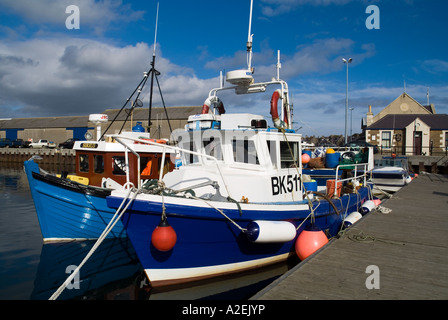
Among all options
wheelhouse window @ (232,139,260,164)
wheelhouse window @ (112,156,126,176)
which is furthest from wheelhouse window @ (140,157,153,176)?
wheelhouse window @ (232,139,260,164)

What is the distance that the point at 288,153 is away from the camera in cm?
770

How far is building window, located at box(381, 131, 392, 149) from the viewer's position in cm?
3544

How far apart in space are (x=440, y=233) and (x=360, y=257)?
3163 millimetres

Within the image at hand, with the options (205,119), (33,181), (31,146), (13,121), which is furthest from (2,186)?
(13,121)

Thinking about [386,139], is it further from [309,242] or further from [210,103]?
[309,242]

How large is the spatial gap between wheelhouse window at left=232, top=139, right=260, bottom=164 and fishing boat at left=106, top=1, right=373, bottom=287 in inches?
0.8

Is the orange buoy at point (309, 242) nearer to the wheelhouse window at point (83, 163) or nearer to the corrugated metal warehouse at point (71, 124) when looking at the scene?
the wheelhouse window at point (83, 163)

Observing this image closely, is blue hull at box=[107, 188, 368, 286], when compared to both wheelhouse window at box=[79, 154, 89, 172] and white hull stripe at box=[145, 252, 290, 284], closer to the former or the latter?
white hull stripe at box=[145, 252, 290, 284]

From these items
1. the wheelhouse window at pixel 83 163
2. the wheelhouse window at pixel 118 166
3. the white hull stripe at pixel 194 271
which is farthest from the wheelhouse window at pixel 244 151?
the wheelhouse window at pixel 83 163

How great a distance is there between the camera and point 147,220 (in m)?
5.63

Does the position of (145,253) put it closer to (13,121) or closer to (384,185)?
(384,185)

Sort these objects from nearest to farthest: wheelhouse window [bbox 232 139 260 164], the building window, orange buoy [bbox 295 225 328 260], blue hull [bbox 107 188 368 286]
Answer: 1. blue hull [bbox 107 188 368 286]
2. orange buoy [bbox 295 225 328 260]
3. wheelhouse window [bbox 232 139 260 164]
4. the building window

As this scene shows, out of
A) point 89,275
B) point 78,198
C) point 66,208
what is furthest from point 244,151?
point 66,208

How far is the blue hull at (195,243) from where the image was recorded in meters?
5.63
